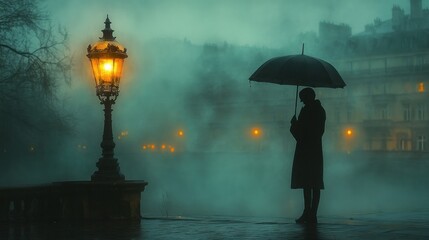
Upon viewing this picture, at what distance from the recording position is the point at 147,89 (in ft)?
153

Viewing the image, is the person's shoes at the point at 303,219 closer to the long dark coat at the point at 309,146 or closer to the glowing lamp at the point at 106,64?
the long dark coat at the point at 309,146

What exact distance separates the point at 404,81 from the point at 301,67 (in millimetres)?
62286

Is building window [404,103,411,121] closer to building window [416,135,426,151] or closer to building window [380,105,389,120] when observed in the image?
building window [380,105,389,120]

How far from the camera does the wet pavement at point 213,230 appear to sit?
8836 millimetres

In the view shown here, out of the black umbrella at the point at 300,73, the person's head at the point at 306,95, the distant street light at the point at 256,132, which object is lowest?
the person's head at the point at 306,95

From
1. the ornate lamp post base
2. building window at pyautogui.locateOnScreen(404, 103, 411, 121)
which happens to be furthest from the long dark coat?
building window at pyautogui.locateOnScreen(404, 103, 411, 121)

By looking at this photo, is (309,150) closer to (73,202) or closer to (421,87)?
(73,202)

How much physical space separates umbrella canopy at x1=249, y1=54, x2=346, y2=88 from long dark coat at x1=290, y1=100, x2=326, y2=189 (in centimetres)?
33

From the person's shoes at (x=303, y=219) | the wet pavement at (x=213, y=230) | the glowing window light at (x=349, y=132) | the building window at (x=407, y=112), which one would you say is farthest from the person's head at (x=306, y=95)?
the building window at (x=407, y=112)

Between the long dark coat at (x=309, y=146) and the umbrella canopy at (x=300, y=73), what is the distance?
1.08ft

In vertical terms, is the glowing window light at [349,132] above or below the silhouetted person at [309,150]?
above

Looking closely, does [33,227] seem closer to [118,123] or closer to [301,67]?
[301,67]

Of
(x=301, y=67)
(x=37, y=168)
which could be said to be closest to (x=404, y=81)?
(x=37, y=168)

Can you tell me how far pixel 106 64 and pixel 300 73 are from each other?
3.91 meters
